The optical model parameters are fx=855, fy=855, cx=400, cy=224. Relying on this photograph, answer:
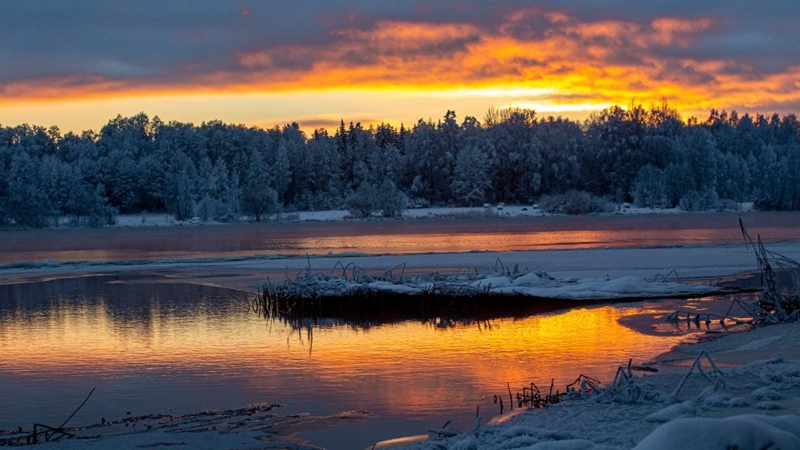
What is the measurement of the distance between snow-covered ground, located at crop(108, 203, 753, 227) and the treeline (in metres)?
1.32

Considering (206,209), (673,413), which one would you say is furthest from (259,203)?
(673,413)

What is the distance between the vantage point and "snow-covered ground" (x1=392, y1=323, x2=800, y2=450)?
5379mm

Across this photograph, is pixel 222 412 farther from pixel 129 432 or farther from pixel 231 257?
pixel 231 257

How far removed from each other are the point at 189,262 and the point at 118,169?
60996mm

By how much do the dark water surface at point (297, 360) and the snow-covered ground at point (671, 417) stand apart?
1151mm

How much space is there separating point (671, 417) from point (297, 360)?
6.98 m

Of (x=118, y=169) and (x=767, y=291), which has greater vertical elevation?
(x=118, y=169)

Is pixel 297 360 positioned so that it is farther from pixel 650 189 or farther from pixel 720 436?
pixel 650 189

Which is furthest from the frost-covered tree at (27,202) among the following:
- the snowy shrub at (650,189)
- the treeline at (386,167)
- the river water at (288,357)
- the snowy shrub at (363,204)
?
the river water at (288,357)

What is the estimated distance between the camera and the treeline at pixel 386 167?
81.6 meters

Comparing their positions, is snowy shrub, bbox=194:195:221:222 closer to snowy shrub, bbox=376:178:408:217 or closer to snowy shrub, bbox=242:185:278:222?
snowy shrub, bbox=242:185:278:222

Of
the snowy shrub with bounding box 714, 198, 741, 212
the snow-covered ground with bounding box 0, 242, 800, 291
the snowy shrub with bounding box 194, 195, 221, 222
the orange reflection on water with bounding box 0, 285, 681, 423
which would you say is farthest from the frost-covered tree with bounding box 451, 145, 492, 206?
the orange reflection on water with bounding box 0, 285, 681, 423

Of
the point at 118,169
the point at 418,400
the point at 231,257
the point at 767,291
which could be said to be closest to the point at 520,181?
the point at 118,169

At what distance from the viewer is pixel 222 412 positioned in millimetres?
9734
